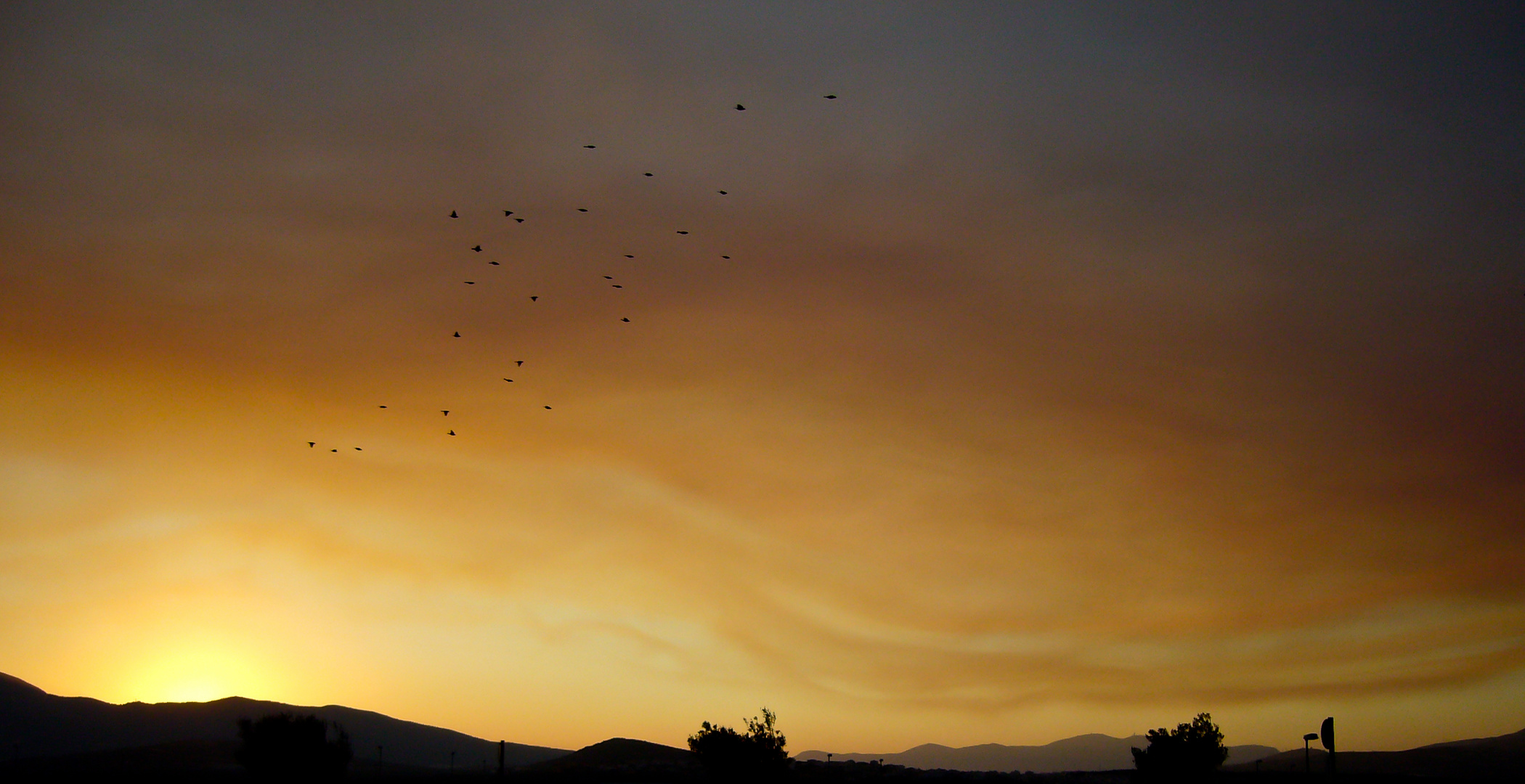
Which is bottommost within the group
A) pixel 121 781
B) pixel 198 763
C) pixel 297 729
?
pixel 198 763

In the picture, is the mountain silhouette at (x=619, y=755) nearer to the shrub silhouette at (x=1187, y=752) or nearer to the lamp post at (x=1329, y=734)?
the shrub silhouette at (x=1187, y=752)

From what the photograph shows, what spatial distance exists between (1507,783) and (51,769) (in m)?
186

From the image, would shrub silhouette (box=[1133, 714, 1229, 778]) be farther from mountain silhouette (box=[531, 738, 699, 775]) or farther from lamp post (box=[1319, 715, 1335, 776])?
mountain silhouette (box=[531, 738, 699, 775])

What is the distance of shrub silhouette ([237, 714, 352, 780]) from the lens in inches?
2630

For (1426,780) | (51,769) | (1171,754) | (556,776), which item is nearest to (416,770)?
(51,769)

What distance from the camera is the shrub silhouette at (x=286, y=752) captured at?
66812 millimetres

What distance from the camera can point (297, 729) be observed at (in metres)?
68.3

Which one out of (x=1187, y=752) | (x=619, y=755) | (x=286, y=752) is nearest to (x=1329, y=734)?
(x=1187, y=752)

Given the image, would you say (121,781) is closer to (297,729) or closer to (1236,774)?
(297,729)

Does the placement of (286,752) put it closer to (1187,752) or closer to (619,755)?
(1187,752)

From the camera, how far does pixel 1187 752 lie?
86375 mm

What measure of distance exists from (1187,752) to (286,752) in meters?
69.2

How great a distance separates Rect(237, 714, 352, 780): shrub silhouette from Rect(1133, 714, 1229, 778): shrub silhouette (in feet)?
203

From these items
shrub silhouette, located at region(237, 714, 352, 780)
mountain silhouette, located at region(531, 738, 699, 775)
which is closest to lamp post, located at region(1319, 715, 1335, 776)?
shrub silhouette, located at region(237, 714, 352, 780)
